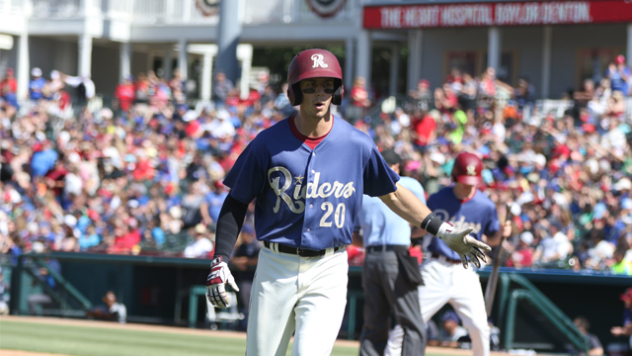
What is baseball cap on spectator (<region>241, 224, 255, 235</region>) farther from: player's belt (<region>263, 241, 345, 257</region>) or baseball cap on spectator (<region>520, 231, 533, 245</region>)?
player's belt (<region>263, 241, 345, 257</region>)

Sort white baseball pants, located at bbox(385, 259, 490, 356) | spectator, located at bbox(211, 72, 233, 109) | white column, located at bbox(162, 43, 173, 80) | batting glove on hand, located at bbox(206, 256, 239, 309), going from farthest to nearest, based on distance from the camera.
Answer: white column, located at bbox(162, 43, 173, 80)
spectator, located at bbox(211, 72, 233, 109)
white baseball pants, located at bbox(385, 259, 490, 356)
batting glove on hand, located at bbox(206, 256, 239, 309)

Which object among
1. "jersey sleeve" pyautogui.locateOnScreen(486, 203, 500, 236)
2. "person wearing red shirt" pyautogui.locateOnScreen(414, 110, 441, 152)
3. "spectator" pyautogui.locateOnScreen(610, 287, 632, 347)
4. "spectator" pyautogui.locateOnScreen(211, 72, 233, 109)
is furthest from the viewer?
"spectator" pyautogui.locateOnScreen(211, 72, 233, 109)

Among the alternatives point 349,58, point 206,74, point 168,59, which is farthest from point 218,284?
point 206,74

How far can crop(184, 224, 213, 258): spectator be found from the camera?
11.2 m

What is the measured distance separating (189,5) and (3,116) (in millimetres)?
9056

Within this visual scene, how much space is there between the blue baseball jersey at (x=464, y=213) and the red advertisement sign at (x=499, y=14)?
13806 millimetres

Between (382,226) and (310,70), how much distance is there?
2.46m

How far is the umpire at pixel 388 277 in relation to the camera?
239 inches

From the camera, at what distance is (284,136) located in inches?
164

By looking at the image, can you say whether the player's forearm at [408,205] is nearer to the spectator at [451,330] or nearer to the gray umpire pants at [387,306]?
the gray umpire pants at [387,306]

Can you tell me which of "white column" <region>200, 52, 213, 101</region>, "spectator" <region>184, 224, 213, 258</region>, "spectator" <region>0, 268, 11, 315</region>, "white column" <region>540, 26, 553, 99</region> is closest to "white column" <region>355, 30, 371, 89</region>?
"white column" <region>540, 26, 553, 99</region>

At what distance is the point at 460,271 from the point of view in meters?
6.23

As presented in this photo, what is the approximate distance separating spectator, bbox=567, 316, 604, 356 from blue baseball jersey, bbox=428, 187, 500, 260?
2.98 meters

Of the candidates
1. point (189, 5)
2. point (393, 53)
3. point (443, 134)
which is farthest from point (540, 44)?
point (189, 5)
